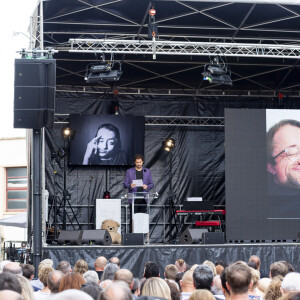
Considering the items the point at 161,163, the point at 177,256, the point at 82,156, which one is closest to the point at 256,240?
the point at 177,256

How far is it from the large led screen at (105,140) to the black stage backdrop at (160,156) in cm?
34

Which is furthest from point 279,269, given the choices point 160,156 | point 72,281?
point 160,156

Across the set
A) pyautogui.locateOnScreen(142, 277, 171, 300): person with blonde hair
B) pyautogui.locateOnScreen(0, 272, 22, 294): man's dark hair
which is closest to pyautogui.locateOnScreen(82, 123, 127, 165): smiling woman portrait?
pyautogui.locateOnScreen(142, 277, 171, 300): person with blonde hair

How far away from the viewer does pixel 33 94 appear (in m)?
9.93

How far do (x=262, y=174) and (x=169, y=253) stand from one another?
10.7 feet

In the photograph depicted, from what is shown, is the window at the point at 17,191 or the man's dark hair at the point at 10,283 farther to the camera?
the window at the point at 17,191

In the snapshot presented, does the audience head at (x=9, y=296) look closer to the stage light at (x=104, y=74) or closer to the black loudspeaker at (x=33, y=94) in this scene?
the black loudspeaker at (x=33, y=94)

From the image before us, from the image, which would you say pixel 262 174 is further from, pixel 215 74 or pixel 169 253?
pixel 169 253

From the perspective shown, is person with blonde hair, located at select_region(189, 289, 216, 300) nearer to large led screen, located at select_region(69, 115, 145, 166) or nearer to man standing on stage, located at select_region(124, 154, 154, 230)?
man standing on stage, located at select_region(124, 154, 154, 230)

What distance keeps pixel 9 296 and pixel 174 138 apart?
14.1 m

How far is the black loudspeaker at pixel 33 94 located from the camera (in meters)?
9.90

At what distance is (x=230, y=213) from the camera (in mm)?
12734

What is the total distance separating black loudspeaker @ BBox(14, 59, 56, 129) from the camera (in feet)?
32.5

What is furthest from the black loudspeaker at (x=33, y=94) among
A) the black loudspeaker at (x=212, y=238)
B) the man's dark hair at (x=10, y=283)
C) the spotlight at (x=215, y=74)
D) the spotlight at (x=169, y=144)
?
the man's dark hair at (x=10, y=283)
